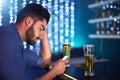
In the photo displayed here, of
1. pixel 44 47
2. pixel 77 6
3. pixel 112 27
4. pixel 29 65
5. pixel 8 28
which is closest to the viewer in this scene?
pixel 8 28

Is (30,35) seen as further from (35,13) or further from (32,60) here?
(32,60)

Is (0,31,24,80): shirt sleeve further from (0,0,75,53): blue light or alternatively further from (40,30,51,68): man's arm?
(0,0,75,53): blue light

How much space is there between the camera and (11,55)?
1040 millimetres

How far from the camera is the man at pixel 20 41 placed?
3.34 feet

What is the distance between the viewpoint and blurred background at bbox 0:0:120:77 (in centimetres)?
233

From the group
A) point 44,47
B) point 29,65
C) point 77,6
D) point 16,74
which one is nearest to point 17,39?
point 16,74

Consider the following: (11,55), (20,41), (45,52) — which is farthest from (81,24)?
(11,55)

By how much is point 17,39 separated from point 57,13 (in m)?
1.39

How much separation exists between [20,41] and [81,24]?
160 cm

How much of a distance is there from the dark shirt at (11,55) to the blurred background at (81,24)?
3.93ft

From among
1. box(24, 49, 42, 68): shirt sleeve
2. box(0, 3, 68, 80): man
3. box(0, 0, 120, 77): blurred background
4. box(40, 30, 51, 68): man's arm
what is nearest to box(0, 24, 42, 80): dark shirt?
box(0, 3, 68, 80): man

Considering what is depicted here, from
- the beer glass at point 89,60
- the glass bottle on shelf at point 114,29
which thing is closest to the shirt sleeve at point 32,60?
the beer glass at point 89,60

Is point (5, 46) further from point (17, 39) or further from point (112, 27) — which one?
point (112, 27)

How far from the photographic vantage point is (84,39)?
2701mm
